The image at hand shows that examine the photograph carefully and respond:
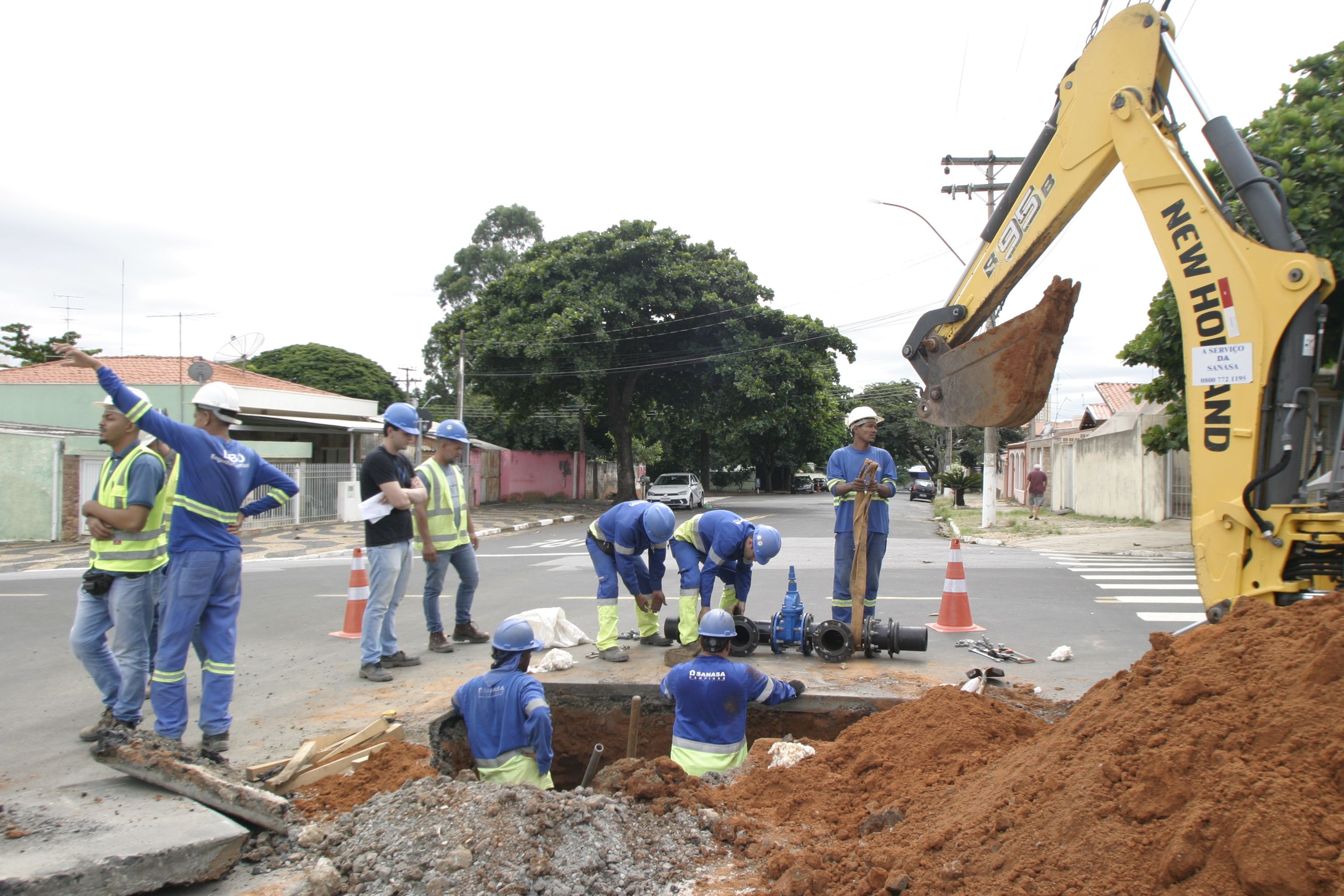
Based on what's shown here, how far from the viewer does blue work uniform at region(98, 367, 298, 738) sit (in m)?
4.18

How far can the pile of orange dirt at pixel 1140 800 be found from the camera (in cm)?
239

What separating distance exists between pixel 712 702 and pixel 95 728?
3595mm

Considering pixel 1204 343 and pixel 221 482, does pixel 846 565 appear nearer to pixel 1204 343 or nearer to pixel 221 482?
pixel 1204 343

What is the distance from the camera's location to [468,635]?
726cm

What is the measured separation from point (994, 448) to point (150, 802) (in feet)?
64.9

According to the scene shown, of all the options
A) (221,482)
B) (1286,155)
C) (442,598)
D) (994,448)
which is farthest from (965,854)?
(994,448)

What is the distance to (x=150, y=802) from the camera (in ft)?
10.7

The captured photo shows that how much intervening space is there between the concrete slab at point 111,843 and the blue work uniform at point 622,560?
3644mm

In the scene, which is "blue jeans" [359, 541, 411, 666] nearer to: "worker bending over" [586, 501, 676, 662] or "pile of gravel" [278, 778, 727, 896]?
"worker bending over" [586, 501, 676, 662]

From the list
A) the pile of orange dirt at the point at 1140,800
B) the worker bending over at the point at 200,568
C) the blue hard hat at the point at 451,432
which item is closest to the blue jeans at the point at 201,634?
the worker bending over at the point at 200,568

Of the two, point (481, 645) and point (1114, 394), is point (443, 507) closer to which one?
point (481, 645)

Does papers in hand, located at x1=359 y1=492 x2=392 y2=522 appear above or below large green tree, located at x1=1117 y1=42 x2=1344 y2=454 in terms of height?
below

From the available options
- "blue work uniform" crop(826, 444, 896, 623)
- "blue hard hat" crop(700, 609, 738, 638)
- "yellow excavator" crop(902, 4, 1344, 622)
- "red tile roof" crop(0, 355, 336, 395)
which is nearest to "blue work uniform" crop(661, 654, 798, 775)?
"blue hard hat" crop(700, 609, 738, 638)

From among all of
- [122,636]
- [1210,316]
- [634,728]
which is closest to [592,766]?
[634,728]
